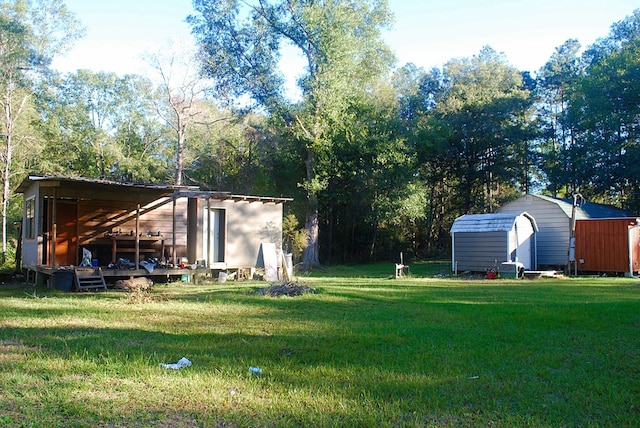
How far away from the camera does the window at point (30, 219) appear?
15023mm

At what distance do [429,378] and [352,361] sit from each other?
923mm

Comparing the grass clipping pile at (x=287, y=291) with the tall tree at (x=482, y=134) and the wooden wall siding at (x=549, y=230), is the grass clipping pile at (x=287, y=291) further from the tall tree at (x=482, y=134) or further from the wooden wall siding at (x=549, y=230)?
the tall tree at (x=482, y=134)

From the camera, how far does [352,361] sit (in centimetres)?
547

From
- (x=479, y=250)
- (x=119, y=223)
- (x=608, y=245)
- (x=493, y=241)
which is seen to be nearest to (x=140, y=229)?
(x=119, y=223)

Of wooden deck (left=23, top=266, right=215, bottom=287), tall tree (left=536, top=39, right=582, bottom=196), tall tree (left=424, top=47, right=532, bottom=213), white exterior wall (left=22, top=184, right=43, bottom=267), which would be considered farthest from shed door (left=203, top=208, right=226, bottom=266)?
tall tree (left=536, top=39, right=582, bottom=196)

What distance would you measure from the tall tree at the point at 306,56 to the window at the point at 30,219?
39.8 feet

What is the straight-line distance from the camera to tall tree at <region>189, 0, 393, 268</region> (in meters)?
24.0

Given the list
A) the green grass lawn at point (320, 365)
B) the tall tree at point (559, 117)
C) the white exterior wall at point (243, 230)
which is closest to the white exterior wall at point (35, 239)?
the white exterior wall at point (243, 230)

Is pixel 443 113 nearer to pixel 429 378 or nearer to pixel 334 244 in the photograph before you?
pixel 334 244

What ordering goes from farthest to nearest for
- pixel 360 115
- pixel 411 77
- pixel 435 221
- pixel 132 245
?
pixel 411 77, pixel 435 221, pixel 360 115, pixel 132 245

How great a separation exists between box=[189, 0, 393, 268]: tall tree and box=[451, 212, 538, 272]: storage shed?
7224 millimetres

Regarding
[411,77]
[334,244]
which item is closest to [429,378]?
[334,244]

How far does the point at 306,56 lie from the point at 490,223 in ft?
39.3

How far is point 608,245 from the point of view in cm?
2072
